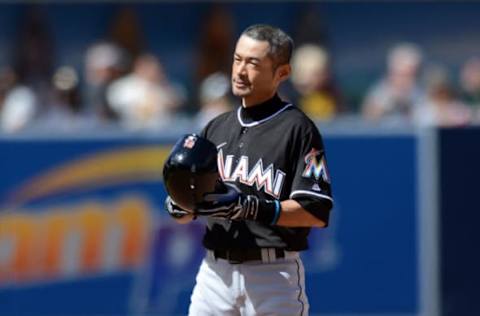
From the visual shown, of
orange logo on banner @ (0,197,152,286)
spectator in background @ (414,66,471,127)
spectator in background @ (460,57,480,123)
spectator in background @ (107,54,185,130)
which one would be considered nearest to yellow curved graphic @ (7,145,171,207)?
orange logo on banner @ (0,197,152,286)

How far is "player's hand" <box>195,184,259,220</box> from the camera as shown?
19.3 ft

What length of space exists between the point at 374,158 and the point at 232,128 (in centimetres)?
453

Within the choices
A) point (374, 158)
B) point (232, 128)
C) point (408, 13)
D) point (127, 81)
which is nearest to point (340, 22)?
point (408, 13)

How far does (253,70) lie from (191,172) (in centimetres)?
58

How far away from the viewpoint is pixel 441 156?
10508mm

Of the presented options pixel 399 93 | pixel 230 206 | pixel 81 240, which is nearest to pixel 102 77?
pixel 81 240

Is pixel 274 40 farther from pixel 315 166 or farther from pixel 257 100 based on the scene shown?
pixel 315 166

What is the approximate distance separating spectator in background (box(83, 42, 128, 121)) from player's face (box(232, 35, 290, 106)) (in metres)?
5.89

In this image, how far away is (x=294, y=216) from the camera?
5.98m

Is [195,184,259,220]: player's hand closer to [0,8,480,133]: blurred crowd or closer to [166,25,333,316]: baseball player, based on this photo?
[166,25,333,316]: baseball player

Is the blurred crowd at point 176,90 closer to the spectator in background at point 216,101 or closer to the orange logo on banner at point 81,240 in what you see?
the spectator in background at point 216,101

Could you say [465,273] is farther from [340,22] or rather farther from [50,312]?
[340,22]

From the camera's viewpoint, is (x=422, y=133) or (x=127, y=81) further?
(x=127, y=81)

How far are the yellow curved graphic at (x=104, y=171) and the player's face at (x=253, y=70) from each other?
453 cm
